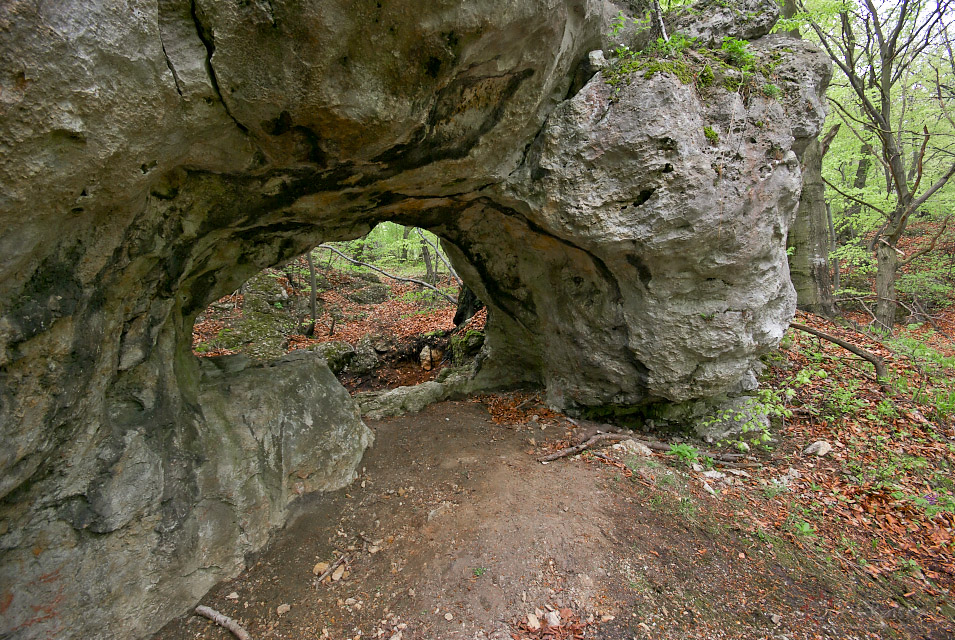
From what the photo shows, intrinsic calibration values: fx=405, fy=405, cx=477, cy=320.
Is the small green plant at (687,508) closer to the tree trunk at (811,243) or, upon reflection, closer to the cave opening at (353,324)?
the cave opening at (353,324)

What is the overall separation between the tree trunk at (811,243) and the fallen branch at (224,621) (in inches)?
417

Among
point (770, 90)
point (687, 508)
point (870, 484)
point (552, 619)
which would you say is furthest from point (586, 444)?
point (770, 90)

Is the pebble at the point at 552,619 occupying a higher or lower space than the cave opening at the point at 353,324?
lower

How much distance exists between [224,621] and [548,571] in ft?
8.31

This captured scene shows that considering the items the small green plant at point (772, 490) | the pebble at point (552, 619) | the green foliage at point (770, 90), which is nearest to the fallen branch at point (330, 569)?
the pebble at point (552, 619)

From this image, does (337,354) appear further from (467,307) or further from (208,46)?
(208,46)

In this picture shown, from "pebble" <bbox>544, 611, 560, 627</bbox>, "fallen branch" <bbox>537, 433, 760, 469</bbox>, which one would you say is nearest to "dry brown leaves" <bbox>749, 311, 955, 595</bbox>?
"fallen branch" <bbox>537, 433, 760, 469</bbox>

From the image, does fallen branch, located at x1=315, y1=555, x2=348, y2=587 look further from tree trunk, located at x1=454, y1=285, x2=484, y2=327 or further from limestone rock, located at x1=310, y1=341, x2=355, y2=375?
tree trunk, located at x1=454, y1=285, x2=484, y2=327

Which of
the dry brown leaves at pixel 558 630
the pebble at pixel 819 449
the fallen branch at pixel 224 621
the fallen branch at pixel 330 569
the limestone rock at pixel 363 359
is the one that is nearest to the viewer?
the dry brown leaves at pixel 558 630

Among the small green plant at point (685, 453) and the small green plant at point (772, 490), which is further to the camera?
the small green plant at point (685, 453)

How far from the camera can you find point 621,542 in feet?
11.8

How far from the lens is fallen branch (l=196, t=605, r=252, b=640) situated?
2.99m

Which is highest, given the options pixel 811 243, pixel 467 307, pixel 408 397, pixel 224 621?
pixel 811 243

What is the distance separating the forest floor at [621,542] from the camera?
3053 millimetres
